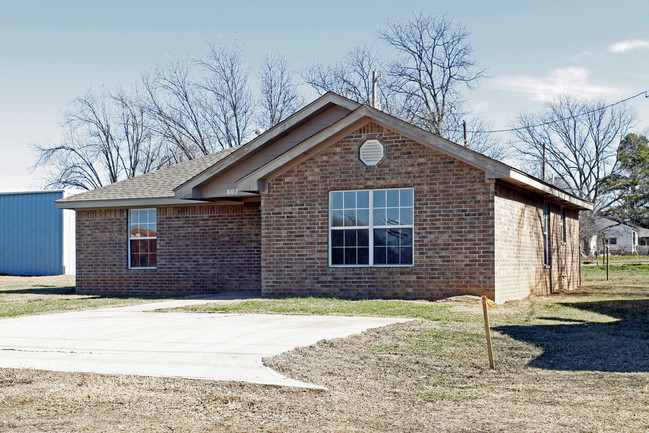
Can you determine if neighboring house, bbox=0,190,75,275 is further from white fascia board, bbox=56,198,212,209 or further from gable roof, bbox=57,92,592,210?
white fascia board, bbox=56,198,212,209

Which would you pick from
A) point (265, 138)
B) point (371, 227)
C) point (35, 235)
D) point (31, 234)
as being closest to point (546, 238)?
point (371, 227)

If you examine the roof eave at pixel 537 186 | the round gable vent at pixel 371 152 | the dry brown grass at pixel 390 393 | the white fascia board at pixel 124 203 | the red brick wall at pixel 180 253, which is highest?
the round gable vent at pixel 371 152

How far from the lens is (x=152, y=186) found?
2255 centimetres

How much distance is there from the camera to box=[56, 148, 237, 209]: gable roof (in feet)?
69.6

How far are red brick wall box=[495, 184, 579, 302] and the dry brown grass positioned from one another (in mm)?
5832

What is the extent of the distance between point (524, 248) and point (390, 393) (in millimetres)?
11983

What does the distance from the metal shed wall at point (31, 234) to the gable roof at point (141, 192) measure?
13.6 metres

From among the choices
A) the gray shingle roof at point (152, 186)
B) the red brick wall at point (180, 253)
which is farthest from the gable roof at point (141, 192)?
the red brick wall at point (180, 253)

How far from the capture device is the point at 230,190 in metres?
19.4

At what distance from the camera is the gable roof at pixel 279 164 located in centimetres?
1627

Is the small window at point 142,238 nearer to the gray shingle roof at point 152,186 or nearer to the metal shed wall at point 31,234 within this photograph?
the gray shingle roof at point 152,186

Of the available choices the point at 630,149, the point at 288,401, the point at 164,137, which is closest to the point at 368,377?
the point at 288,401

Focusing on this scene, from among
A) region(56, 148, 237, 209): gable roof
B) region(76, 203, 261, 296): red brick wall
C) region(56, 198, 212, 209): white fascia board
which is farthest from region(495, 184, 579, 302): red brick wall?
region(56, 148, 237, 209): gable roof

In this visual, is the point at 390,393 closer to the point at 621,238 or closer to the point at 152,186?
the point at 152,186
